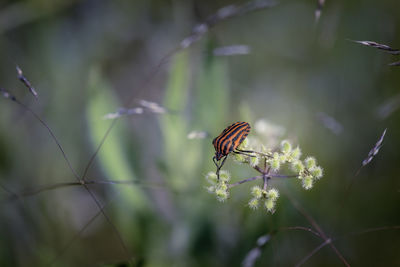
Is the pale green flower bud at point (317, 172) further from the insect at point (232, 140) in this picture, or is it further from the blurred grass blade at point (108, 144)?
the blurred grass blade at point (108, 144)

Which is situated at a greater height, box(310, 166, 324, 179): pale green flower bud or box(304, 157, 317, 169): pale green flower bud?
box(304, 157, 317, 169): pale green flower bud

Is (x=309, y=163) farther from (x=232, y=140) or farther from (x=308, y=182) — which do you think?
(x=232, y=140)

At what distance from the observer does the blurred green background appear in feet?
5.53

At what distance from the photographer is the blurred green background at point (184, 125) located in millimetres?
1686

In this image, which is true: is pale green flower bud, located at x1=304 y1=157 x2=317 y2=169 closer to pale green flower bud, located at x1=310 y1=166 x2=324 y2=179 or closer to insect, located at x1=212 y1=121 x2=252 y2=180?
pale green flower bud, located at x1=310 y1=166 x2=324 y2=179

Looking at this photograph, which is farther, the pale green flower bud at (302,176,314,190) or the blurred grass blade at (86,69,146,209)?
the blurred grass blade at (86,69,146,209)

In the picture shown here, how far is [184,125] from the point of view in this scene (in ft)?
5.84

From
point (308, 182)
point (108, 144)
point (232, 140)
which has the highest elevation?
point (232, 140)

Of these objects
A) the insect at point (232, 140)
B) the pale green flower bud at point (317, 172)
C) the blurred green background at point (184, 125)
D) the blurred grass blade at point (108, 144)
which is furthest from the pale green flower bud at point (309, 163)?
the blurred grass blade at point (108, 144)

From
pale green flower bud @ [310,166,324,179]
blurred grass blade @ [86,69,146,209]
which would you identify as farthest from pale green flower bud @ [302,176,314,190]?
blurred grass blade @ [86,69,146,209]

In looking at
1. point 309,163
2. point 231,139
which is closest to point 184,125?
point 231,139

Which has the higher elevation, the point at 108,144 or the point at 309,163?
the point at 309,163

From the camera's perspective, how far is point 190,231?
1602mm

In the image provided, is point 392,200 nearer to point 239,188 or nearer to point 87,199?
point 239,188
